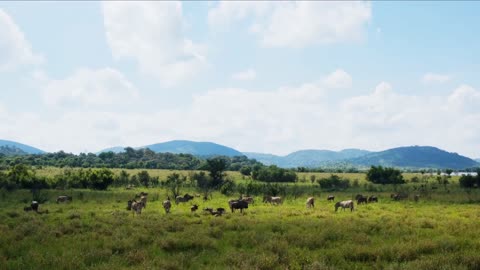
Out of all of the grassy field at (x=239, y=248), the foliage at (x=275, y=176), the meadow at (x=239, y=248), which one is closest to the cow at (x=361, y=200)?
the grassy field at (x=239, y=248)

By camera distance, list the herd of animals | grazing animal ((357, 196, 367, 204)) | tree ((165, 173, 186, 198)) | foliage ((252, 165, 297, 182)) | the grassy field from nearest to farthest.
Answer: the grassy field
the herd of animals
grazing animal ((357, 196, 367, 204))
tree ((165, 173, 186, 198))
foliage ((252, 165, 297, 182))

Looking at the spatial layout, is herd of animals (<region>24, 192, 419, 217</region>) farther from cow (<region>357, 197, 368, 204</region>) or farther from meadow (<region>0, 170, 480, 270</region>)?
meadow (<region>0, 170, 480, 270</region>)

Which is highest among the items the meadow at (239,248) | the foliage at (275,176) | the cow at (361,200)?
the foliage at (275,176)

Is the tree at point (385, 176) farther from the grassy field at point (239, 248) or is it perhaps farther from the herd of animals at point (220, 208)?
the grassy field at point (239, 248)

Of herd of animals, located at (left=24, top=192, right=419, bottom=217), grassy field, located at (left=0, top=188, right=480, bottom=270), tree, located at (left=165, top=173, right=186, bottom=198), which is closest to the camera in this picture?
grassy field, located at (left=0, top=188, right=480, bottom=270)

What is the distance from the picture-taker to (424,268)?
1297 centimetres

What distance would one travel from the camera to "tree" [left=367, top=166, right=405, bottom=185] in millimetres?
105912

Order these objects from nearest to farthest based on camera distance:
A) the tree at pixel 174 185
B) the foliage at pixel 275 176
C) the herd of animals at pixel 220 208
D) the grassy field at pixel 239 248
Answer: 1. the grassy field at pixel 239 248
2. the herd of animals at pixel 220 208
3. the tree at pixel 174 185
4. the foliage at pixel 275 176

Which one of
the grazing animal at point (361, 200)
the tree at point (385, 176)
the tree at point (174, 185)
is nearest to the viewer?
the grazing animal at point (361, 200)

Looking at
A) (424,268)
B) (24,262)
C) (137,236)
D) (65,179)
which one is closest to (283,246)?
(424,268)

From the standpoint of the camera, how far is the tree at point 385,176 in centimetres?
10591

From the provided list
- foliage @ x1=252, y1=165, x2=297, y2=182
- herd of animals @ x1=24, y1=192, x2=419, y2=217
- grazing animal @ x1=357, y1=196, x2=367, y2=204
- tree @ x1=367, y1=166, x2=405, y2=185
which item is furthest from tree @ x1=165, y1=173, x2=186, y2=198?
tree @ x1=367, y1=166, x2=405, y2=185

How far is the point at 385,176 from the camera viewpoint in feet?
355

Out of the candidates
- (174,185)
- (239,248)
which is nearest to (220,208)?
(239,248)
